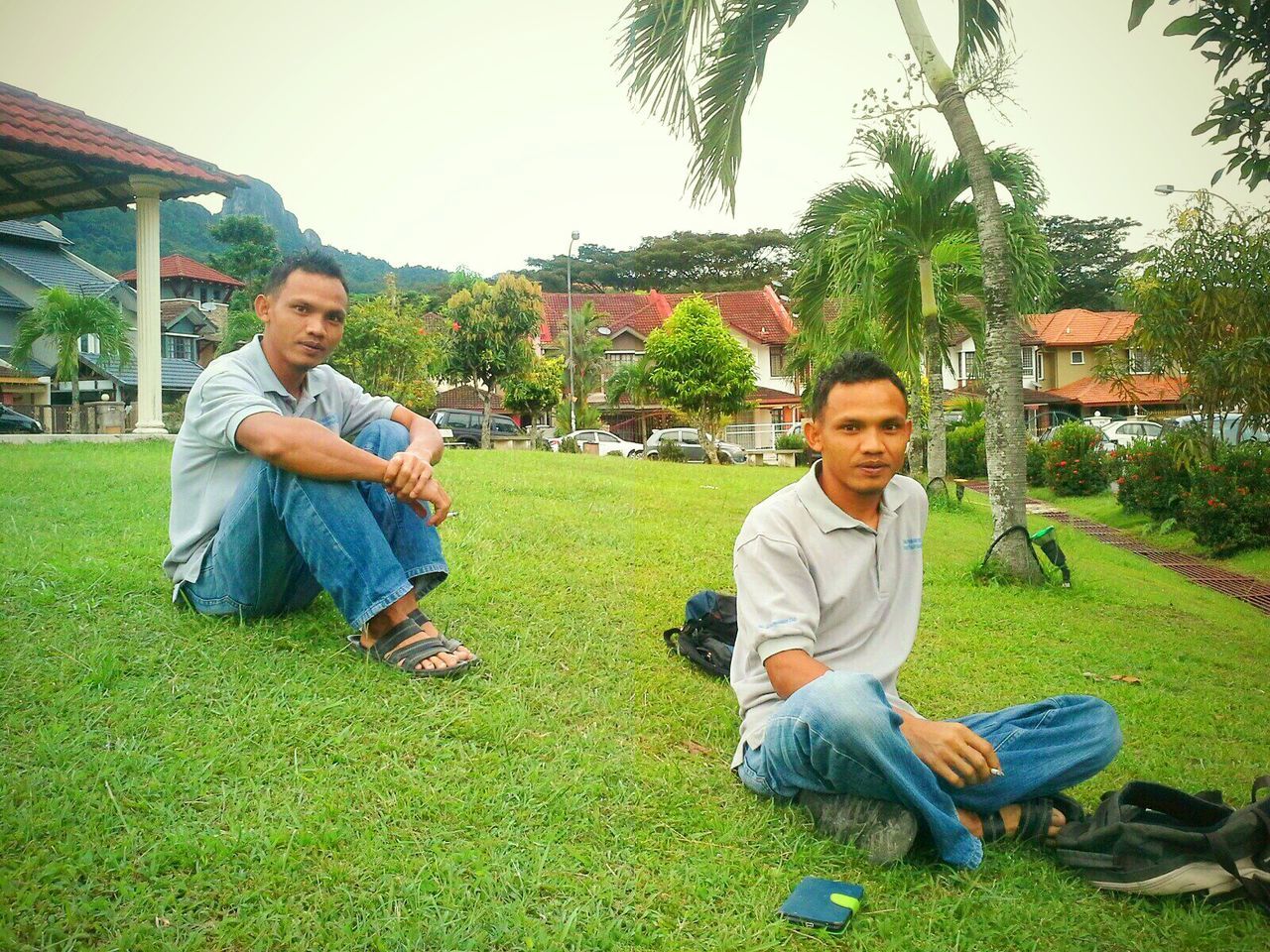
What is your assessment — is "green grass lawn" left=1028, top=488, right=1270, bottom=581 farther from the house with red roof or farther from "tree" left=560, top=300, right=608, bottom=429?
"tree" left=560, top=300, right=608, bottom=429

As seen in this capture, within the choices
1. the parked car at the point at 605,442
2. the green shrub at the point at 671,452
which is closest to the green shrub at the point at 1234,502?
the green shrub at the point at 671,452

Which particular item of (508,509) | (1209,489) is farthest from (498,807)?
(1209,489)

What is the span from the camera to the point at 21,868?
1.50m

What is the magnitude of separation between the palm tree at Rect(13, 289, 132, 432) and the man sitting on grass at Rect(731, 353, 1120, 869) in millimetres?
2235

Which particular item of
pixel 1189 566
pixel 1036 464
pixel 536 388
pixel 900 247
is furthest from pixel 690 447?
pixel 900 247

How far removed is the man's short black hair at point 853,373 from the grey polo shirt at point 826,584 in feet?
0.61

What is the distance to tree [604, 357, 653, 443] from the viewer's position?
72.7 ft

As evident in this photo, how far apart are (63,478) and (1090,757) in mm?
4668

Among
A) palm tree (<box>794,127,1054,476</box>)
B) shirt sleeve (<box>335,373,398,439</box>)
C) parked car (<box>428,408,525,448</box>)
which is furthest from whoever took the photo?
parked car (<box>428,408,525,448</box>)

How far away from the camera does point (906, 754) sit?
170 cm

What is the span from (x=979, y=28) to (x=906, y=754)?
18.6ft

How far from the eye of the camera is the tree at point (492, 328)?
2070 cm

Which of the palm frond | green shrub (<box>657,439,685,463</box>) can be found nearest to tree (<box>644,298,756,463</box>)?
green shrub (<box>657,439,685,463</box>)

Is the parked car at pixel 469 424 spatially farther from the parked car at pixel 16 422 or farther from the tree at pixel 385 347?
the parked car at pixel 16 422
